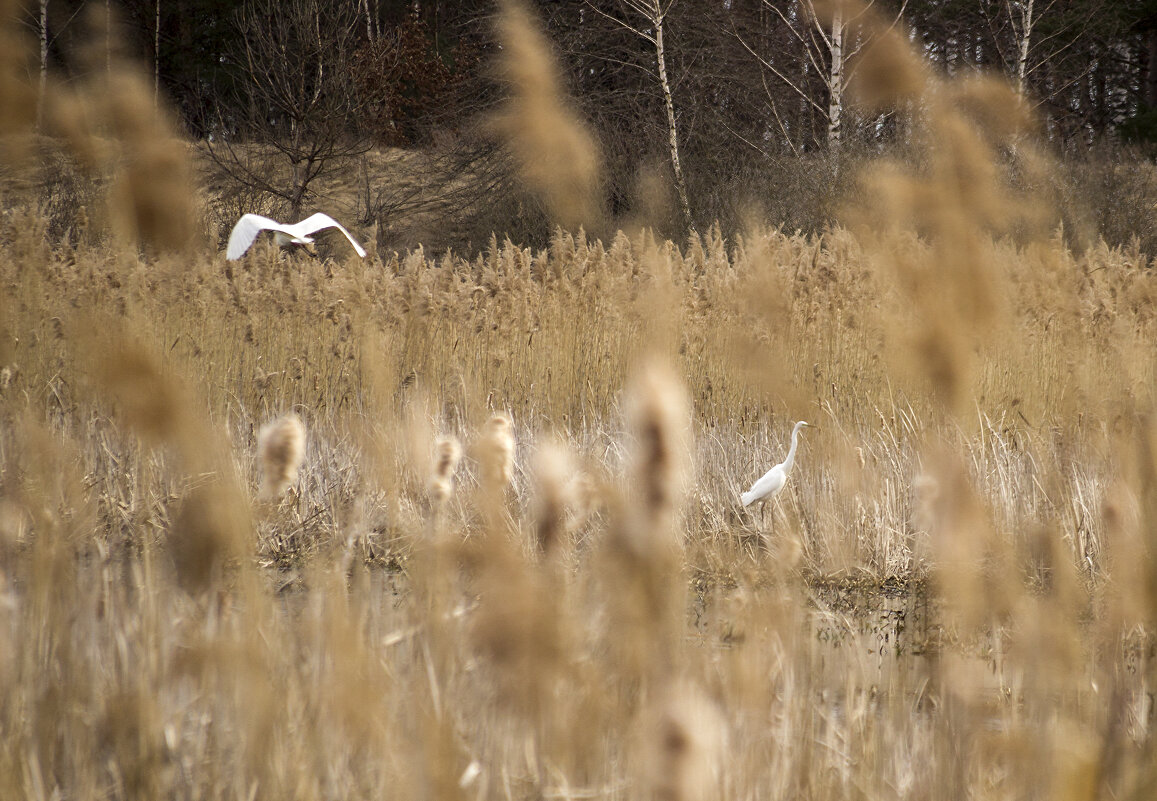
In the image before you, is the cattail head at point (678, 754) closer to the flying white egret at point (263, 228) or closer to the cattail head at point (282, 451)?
the cattail head at point (282, 451)

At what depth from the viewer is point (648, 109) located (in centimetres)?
1443

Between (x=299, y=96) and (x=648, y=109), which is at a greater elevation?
(x=648, y=109)

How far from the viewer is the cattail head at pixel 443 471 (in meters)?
1.12

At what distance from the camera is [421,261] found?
5.32 metres

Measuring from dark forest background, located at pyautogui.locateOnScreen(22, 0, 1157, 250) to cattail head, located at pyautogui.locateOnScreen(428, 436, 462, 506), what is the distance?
9233 millimetres

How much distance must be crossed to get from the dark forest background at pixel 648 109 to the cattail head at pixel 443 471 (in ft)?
30.3

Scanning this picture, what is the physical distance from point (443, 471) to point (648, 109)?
13.9 meters

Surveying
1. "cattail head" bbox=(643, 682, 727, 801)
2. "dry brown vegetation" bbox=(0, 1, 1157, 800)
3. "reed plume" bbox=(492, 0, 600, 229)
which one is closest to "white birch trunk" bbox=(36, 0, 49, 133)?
"dry brown vegetation" bbox=(0, 1, 1157, 800)

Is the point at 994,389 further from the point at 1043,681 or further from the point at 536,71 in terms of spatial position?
the point at 536,71

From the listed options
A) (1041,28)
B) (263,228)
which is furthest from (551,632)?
(1041,28)

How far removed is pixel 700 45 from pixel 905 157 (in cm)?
568

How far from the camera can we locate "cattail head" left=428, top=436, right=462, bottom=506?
1.12 metres

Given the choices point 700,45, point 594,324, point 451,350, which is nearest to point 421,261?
point 451,350

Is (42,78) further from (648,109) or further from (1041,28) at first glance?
(1041,28)
